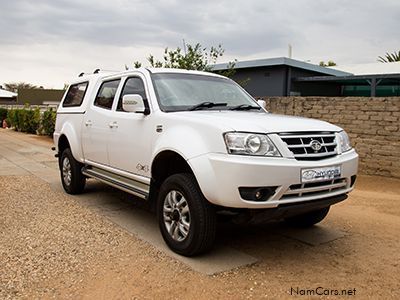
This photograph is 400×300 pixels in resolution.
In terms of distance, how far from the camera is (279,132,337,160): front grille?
379 centimetres

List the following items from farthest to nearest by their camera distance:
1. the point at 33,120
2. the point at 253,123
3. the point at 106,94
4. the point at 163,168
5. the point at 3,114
Result: the point at 3,114 → the point at 33,120 → the point at 106,94 → the point at 163,168 → the point at 253,123

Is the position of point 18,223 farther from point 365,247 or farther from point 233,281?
point 365,247

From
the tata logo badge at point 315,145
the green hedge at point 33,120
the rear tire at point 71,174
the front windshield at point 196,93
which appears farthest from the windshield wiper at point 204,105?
the green hedge at point 33,120

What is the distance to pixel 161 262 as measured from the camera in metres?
4.01

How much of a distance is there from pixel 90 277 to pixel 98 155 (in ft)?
7.96

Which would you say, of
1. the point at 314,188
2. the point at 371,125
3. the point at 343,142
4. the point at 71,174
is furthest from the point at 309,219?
the point at 371,125

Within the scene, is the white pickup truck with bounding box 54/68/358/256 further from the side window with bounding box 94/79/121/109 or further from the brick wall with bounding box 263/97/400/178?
the brick wall with bounding box 263/97/400/178

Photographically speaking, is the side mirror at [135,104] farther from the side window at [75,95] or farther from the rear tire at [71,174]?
the rear tire at [71,174]

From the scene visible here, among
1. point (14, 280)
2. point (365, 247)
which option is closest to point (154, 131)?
point (14, 280)

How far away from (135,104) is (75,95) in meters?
2.73

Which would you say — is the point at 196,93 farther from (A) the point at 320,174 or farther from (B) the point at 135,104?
(A) the point at 320,174

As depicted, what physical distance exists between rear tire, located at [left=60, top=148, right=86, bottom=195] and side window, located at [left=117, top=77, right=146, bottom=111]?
1748mm

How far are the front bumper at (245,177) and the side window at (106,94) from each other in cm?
239

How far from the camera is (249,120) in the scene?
12.9ft
